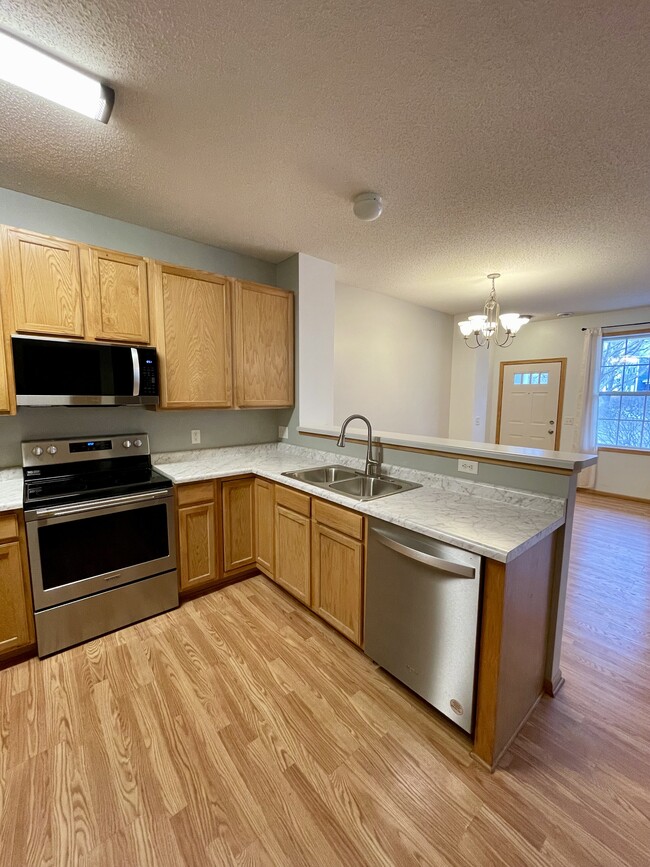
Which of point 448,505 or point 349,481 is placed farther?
point 349,481

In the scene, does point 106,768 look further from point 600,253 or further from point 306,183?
point 600,253

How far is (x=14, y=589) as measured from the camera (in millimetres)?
1853

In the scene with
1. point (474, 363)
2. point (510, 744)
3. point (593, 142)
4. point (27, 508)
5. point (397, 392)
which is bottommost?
point (510, 744)

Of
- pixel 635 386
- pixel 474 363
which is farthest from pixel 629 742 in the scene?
pixel 635 386

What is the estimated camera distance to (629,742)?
5.00 ft

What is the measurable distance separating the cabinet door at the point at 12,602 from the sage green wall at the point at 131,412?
681mm

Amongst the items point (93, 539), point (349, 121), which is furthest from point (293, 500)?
point (349, 121)

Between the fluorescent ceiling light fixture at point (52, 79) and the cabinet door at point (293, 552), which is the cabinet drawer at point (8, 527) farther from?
the fluorescent ceiling light fixture at point (52, 79)

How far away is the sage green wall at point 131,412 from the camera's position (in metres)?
2.20

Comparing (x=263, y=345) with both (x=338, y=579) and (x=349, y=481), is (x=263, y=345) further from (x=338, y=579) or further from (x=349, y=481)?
(x=338, y=579)

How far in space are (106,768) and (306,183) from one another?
283 centimetres

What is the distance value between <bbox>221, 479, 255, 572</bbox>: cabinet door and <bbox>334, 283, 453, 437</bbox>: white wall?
5.71 ft

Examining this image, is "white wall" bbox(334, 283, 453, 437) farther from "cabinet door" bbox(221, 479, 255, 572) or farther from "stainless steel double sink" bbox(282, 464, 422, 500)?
"cabinet door" bbox(221, 479, 255, 572)

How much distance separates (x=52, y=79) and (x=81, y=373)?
1307mm
